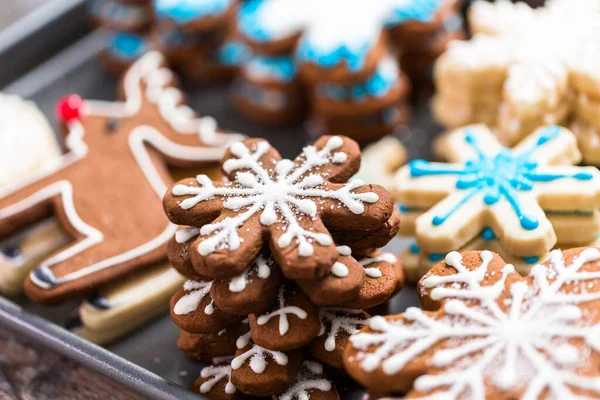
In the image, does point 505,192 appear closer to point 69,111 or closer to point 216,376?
point 216,376

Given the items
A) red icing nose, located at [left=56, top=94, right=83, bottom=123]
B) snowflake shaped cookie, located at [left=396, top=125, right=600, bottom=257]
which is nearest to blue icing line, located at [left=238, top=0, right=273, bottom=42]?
red icing nose, located at [left=56, top=94, right=83, bottom=123]

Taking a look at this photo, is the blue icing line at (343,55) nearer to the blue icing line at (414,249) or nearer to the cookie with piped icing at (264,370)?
the blue icing line at (414,249)

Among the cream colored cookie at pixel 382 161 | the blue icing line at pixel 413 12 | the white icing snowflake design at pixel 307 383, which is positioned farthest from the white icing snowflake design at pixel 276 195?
the blue icing line at pixel 413 12

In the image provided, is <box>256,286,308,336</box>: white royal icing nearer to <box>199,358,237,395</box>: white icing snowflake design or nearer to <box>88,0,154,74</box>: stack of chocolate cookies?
<box>199,358,237,395</box>: white icing snowflake design

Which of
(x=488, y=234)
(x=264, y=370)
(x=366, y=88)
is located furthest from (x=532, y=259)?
(x=366, y=88)

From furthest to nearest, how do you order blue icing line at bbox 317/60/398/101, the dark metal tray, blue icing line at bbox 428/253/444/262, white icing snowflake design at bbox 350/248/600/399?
blue icing line at bbox 317/60/398/101 → blue icing line at bbox 428/253/444/262 → the dark metal tray → white icing snowflake design at bbox 350/248/600/399
